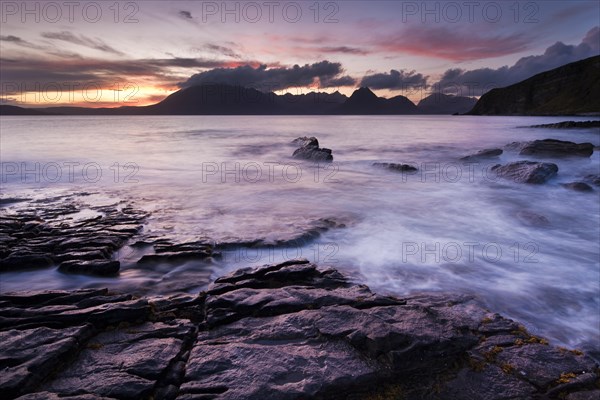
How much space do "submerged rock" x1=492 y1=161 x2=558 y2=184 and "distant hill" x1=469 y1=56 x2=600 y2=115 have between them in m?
116

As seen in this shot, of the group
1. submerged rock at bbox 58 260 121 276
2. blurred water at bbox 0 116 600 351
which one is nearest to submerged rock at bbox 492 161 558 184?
blurred water at bbox 0 116 600 351

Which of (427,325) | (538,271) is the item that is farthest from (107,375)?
(538,271)

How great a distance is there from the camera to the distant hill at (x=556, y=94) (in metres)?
119

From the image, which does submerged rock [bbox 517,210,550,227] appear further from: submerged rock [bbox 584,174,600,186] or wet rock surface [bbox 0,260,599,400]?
wet rock surface [bbox 0,260,599,400]

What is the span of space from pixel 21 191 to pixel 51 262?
9161mm

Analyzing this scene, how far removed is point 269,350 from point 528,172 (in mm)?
16707

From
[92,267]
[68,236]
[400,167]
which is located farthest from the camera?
[400,167]

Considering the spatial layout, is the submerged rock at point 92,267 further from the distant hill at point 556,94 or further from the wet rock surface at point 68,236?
the distant hill at point 556,94

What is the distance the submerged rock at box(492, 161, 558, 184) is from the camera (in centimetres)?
1620

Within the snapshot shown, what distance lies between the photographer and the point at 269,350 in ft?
13.6

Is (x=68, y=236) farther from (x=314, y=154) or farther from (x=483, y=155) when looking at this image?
(x=483, y=155)

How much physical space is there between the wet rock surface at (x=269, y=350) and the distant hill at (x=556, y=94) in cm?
13190

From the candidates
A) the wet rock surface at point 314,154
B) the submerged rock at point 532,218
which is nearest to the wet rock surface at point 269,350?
the submerged rock at point 532,218

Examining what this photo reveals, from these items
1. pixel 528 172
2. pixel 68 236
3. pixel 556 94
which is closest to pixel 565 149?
pixel 528 172
